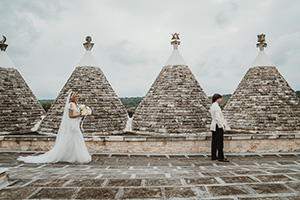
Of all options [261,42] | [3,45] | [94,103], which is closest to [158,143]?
[94,103]

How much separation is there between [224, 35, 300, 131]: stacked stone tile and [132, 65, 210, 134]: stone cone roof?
1435 millimetres

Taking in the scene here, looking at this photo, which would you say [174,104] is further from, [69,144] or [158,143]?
[69,144]

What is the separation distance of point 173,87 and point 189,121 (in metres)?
1.50

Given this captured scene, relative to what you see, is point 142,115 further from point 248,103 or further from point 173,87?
point 248,103

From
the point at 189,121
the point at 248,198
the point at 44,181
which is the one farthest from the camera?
the point at 189,121

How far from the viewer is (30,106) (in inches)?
396

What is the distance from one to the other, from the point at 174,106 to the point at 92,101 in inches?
117

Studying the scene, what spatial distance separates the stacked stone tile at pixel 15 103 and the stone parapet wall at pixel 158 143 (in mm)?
3307

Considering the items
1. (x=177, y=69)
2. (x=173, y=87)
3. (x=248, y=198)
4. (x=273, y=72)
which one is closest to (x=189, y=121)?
(x=173, y=87)

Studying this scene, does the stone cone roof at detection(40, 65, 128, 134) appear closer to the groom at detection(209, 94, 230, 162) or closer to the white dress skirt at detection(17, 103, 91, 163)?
the white dress skirt at detection(17, 103, 91, 163)

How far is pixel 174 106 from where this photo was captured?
872 centimetres

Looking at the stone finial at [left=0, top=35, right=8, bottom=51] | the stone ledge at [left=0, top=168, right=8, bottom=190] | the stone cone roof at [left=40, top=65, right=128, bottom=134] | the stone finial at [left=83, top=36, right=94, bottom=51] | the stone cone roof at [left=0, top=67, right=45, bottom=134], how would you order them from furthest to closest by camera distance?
the stone finial at [left=0, top=35, right=8, bottom=51] < the stone finial at [left=83, top=36, right=94, bottom=51] < the stone cone roof at [left=0, top=67, right=45, bottom=134] < the stone cone roof at [left=40, top=65, right=128, bottom=134] < the stone ledge at [left=0, top=168, right=8, bottom=190]

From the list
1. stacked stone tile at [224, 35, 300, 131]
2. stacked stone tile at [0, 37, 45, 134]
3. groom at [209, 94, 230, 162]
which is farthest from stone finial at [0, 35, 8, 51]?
stacked stone tile at [224, 35, 300, 131]

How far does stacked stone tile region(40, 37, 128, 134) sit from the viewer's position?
8664 mm
